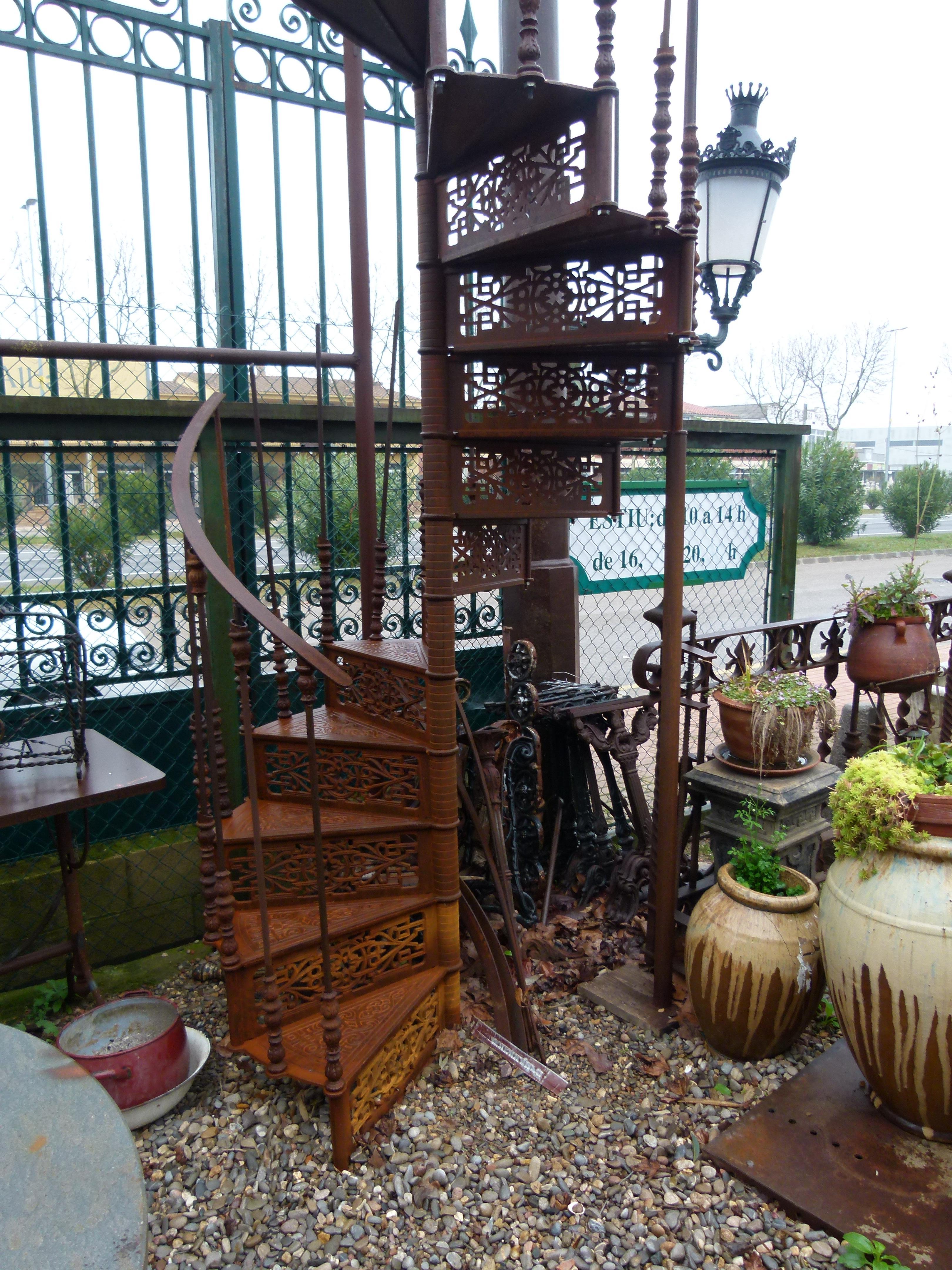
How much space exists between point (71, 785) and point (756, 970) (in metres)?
2.22

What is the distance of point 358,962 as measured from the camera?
8.63 ft

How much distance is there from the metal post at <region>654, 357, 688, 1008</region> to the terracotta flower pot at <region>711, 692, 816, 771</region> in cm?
31

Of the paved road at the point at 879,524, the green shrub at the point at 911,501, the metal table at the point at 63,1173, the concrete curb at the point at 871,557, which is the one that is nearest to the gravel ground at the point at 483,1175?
the metal table at the point at 63,1173

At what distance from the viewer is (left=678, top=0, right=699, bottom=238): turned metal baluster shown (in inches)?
94.4

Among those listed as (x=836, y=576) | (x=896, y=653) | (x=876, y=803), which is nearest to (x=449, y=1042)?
(x=876, y=803)

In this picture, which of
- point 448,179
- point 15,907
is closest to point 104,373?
point 448,179

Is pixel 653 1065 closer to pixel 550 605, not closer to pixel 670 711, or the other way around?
pixel 670 711

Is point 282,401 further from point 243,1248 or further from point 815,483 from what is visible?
point 815,483

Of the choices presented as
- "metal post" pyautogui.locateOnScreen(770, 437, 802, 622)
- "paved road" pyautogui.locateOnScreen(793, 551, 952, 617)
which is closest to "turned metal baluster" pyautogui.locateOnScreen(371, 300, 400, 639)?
"metal post" pyautogui.locateOnScreen(770, 437, 802, 622)

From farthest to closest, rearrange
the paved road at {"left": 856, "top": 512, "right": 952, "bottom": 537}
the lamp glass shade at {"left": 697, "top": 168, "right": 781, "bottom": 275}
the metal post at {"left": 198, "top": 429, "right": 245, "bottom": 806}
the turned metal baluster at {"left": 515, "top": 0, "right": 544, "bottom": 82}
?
the paved road at {"left": 856, "top": 512, "right": 952, "bottom": 537}
the lamp glass shade at {"left": 697, "top": 168, "right": 781, "bottom": 275}
the metal post at {"left": 198, "top": 429, "right": 245, "bottom": 806}
the turned metal baluster at {"left": 515, "top": 0, "right": 544, "bottom": 82}

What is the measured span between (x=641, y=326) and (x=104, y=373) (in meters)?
2.14

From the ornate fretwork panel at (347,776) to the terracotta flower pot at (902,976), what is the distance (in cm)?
136

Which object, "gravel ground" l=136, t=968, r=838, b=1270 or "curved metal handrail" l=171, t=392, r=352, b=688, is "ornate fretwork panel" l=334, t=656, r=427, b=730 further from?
"gravel ground" l=136, t=968, r=838, b=1270

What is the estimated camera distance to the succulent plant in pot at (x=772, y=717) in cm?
300
